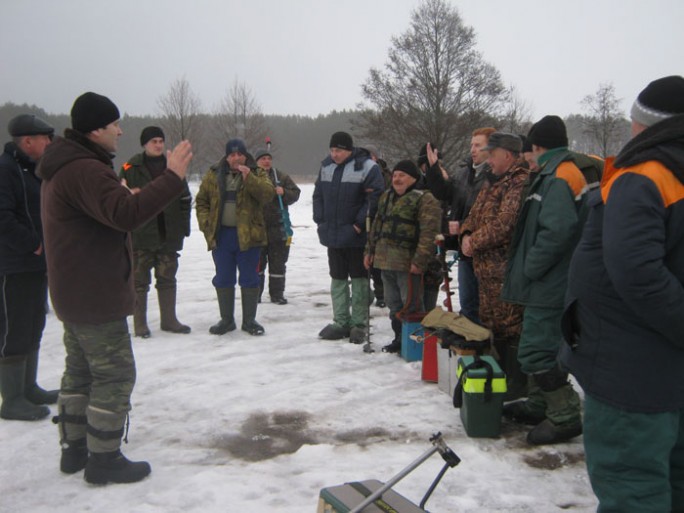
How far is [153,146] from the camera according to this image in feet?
21.4

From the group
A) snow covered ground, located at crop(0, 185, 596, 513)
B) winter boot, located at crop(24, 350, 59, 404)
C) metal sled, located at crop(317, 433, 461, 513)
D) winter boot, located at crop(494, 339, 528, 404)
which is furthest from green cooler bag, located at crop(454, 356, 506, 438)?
winter boot, located at crop(24, 350, 59, 404)

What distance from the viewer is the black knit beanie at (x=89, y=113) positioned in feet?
11.3

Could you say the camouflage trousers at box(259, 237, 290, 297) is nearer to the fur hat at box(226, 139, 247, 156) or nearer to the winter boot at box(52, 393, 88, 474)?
the fur hat at box(226, 139, 247, 156)

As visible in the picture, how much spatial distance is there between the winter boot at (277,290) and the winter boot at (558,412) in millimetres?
4952

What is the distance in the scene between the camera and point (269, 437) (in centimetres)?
416

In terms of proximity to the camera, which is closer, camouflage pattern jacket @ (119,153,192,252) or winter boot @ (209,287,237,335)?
camouflage pattern jacket @ (119,153,192,252)

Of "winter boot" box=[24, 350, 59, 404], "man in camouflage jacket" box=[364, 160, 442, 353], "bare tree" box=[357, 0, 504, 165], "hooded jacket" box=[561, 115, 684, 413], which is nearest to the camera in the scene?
"hooded jacket" box=[561, 115, 684, 413]

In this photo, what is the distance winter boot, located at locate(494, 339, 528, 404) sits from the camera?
4750 mm

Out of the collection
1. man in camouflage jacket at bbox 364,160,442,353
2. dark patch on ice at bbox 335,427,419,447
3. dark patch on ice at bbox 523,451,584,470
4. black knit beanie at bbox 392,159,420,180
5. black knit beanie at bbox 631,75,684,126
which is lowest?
dark patch on ice at bbox 335,427,419,447

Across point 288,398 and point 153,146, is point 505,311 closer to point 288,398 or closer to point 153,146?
point 288,398

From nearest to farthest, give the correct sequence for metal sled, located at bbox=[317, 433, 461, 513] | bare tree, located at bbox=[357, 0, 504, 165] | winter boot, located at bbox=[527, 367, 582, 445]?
metal sled, located at bbox=[317, 433, 461, 513], winter boot, located at bbox=[527, 367, 582, 445], bare tree, located at bbox=[357, 0, 504, 165]

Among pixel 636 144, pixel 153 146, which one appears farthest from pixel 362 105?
pixel 636 144

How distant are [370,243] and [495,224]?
1928mm

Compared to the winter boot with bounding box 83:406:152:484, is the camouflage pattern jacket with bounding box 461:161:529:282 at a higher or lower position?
higher
